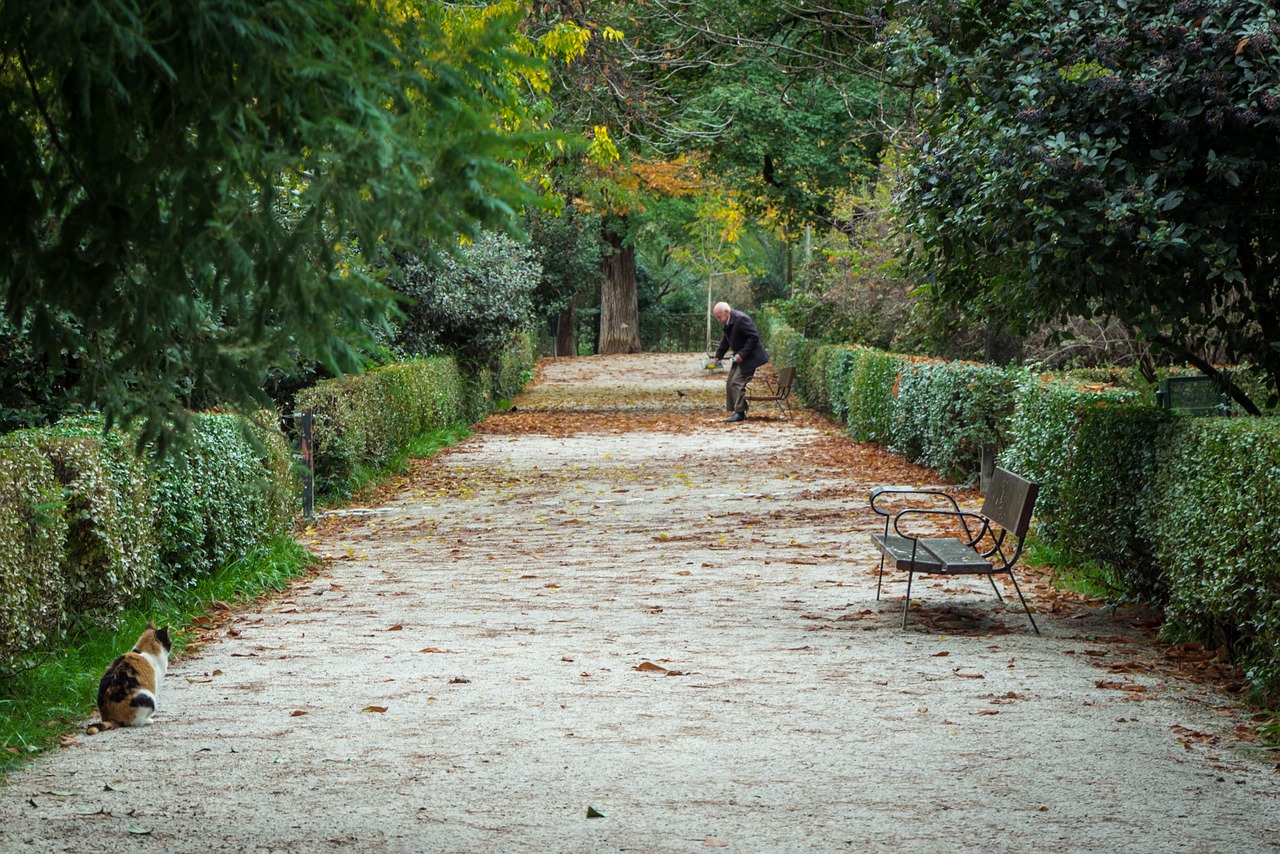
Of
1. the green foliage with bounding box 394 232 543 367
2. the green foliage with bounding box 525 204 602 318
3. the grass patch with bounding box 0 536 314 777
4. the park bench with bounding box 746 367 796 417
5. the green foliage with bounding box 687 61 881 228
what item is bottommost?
the grass patch with bounding box 0 536 314 777

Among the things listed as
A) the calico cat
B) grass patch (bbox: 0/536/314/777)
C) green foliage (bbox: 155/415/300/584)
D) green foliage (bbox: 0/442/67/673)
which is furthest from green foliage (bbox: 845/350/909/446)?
the calico cat

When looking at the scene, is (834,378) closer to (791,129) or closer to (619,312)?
(791,129)

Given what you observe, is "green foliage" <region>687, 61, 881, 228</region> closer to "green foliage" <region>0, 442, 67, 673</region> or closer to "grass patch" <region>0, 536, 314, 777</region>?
"grass patch" <region>0, 536, 314, 777</region>

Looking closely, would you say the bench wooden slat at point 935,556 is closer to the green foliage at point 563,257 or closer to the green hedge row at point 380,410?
the green hedge row at point 380,410

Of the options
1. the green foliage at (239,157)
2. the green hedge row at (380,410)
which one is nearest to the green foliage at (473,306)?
the green hedge row at (380,410)

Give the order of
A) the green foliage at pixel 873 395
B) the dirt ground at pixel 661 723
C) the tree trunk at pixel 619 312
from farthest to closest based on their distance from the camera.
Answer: the tree trunk at pixel 619 312 → the green foliage at pixel 873 395 → the dirt ground at pixel 661 723

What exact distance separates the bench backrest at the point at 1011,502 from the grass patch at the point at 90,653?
5.04 meters

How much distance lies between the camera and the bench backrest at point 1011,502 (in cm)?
805

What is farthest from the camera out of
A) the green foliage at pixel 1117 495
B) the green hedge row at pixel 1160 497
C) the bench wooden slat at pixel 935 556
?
the green foliage at pixel 1117 495

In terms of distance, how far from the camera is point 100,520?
736 cm

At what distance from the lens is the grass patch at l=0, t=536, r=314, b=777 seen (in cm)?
584

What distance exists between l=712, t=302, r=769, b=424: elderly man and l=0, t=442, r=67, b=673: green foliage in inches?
706

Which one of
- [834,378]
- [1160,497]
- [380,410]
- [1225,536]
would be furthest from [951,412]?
[834,378]

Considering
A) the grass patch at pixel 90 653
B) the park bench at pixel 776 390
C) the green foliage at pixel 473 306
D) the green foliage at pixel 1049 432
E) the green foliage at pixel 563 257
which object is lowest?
the grass patch at pixel 90 653
